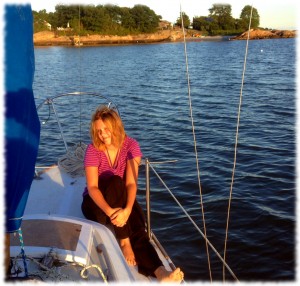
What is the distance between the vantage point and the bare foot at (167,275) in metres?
2.97

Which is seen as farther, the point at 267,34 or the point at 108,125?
the point at 267,34

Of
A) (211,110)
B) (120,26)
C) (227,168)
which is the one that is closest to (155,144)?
(227,168)

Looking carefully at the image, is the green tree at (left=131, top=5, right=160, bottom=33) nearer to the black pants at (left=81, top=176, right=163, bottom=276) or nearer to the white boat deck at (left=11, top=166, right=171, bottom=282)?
the black pants at (left=81, top=176, right=163, bottom=276)

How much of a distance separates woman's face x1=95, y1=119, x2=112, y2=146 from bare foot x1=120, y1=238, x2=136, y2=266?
85 centimetres

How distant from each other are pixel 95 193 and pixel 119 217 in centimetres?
31

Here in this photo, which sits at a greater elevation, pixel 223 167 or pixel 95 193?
pixel 95 193

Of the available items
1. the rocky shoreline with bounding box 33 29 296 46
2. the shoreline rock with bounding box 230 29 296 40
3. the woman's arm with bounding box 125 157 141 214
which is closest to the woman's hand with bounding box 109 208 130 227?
the woman's arm with bounding box 125 157 141 214

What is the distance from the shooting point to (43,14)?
2808 inches

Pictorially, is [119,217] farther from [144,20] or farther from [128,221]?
[144,20]

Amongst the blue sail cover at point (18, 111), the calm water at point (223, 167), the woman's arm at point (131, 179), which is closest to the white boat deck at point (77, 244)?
the woman's arm at point (131, 179)

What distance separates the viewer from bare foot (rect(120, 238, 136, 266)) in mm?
3215

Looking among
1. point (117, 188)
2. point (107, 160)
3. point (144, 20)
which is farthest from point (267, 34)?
point (117, 188)

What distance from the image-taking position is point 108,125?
3.49 m

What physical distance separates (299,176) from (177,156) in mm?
3114
